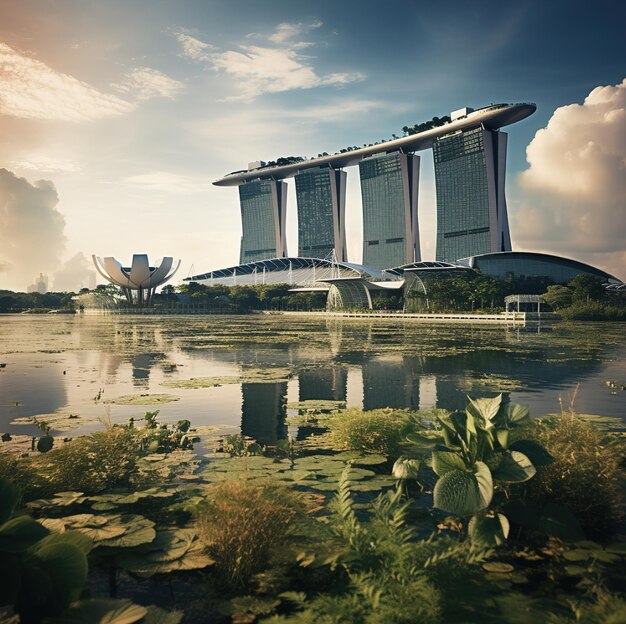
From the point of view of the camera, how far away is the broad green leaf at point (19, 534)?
3.70m

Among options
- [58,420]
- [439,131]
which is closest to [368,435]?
[58,420]

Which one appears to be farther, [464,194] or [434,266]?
[464,194]

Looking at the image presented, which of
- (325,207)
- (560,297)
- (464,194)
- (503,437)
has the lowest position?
(503,437)

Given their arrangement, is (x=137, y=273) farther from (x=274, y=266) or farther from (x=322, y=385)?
(x=322, y=385)

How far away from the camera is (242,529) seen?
5078mm

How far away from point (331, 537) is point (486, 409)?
7.69 feet

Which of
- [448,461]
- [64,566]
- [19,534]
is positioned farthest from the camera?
[448,461]

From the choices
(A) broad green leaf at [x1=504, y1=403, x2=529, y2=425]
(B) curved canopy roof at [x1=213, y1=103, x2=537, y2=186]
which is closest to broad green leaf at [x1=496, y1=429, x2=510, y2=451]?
(A) broad green leaf at [x1=504, y1=403, x2=529, y2=425]

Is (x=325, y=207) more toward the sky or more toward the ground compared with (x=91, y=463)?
more toward the sky

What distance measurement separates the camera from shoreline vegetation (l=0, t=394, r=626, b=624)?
406cm

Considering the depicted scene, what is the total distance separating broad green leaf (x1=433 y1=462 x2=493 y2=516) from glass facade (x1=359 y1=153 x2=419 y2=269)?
164487 millimetres

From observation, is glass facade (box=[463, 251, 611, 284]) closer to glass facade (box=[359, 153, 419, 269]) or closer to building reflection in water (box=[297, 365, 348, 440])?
glass facade (box=[359, 153, 419, 269])

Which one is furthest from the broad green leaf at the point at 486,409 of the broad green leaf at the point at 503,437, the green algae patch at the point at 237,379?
the green algae patch at the point at 237,379

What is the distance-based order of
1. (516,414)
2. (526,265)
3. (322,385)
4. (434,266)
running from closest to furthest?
1. (516,414)
2. (322,385)
3. (434,266)
4. (526,265)
